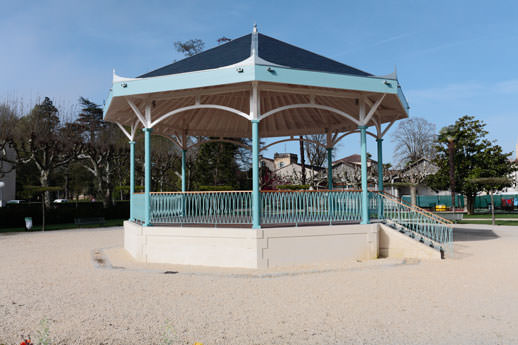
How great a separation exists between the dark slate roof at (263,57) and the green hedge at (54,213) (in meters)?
18.6

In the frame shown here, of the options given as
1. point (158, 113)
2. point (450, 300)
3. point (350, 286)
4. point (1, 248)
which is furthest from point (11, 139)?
point (450, 300)

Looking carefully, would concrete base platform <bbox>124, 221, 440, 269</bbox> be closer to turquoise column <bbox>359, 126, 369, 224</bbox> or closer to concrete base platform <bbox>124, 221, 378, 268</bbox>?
concrete base platform <bbox>124, 221, 378, 268</bbox>

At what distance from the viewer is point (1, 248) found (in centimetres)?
1432

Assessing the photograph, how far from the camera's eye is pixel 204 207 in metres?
10.2

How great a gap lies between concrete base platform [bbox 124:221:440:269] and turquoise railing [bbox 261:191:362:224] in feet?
1.28

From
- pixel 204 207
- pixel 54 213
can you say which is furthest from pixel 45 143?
pixel 204 207

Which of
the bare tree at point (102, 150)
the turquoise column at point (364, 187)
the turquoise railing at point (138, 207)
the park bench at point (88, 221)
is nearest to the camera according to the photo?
the turquoise column at point (364, 187)

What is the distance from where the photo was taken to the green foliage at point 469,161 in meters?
30.5

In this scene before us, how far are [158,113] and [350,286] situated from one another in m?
9.15

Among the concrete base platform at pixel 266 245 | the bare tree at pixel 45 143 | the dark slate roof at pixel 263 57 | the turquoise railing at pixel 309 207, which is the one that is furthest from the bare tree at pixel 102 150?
the turquoise railing at pixel 309 207

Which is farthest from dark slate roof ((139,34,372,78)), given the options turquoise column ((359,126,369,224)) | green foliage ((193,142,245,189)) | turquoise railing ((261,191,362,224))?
green foliage ((193,142,245,189))

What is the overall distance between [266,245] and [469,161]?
29.0m

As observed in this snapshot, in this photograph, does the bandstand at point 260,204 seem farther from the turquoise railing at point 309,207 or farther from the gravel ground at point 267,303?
the gravel ground at point 267,303

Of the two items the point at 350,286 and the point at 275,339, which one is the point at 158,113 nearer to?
the point at 350,286
